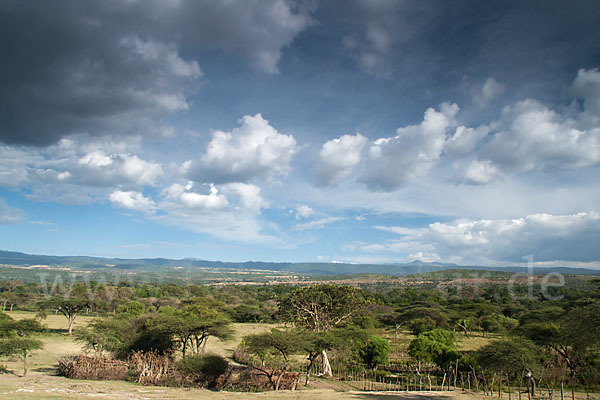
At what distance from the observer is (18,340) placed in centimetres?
2425

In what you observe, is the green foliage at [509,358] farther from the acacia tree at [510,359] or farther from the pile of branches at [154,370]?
the pile of branches at [154,370]

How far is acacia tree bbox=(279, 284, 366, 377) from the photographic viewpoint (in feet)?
115

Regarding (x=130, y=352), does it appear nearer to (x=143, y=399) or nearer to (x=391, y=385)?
(x=143, y=399)

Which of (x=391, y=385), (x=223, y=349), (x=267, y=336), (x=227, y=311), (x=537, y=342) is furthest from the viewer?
(x=227, y=311)

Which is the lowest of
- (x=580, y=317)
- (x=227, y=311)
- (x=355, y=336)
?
(x=227, y=311)

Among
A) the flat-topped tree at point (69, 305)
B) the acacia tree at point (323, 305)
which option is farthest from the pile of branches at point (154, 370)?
the flat-topped tree at point (69, 305)

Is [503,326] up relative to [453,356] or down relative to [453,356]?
down

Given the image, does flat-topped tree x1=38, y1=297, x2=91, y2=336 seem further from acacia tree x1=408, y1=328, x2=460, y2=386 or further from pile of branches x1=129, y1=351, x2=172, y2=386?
acacia tree x1=408, y1=328, x2=460, y2=386

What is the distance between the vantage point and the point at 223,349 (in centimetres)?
4203

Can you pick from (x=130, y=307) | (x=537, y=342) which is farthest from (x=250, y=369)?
(x=130, y=307)

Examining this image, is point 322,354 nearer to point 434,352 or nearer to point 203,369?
point 434,352

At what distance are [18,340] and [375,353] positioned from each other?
27429mm

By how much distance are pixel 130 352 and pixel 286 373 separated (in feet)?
41.5

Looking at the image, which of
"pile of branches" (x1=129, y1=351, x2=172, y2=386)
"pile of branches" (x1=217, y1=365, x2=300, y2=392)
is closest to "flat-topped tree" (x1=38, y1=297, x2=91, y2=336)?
"pile of branches" (x1=129, y1=351, x2=172, y2=386)
